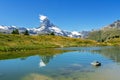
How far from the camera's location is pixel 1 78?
101ft

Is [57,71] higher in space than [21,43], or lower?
lower

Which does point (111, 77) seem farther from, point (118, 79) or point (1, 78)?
point (1, 78)

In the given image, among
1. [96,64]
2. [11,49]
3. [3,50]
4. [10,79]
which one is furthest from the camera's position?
[11,49]

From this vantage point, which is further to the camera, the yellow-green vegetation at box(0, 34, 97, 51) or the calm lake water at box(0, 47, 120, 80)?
the yellow-green vegetation at box(0, 34, 97, 51)

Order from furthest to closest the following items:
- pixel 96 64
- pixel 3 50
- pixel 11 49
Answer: pixel 11 49 → pixel 3 50 → pixel 96 64

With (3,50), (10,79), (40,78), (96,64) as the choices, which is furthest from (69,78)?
(3,50)

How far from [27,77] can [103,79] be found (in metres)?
12.1

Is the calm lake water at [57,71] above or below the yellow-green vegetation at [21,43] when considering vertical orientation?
below

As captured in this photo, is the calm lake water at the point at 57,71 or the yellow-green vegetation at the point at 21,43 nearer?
the calm lake water at the point at 57,71

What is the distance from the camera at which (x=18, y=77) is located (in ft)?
105

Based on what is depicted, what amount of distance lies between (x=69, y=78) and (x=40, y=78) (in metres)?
4.60

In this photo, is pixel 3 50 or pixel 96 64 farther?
pixel 3 50

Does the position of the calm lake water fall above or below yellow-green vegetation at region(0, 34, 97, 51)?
below

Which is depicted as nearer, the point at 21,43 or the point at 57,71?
the point at 57,71
